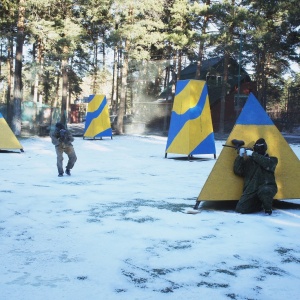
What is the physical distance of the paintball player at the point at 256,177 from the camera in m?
5.41

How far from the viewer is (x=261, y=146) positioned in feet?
18.5

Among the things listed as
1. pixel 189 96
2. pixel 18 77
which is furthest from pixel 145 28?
pixel 189 96

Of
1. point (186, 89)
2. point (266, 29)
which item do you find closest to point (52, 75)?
point (266, 29)

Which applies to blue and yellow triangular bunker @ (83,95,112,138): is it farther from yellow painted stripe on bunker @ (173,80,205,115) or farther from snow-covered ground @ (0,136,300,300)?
snow-covered ground @ (0,136,300,300)

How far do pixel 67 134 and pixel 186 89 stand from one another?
5210 millimetres

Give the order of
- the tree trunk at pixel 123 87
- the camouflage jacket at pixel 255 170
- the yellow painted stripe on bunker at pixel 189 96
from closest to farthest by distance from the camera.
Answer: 1. the camouflage jacket at pixel 255 170
2. the yellow painted stripe on bunker at pixel 189 96
3. the tree trunk at pixel 123 87

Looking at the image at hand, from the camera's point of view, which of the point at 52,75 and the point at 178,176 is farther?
the point at 52,75

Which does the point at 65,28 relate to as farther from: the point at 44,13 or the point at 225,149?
the point at 225,149

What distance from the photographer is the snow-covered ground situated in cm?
293

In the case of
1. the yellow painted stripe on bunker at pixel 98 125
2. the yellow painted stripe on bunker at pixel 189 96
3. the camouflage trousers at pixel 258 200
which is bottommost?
the camouflage trousers at pixel 258 200

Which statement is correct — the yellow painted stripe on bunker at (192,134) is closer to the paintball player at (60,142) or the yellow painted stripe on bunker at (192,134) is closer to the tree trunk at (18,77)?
the paintball player at (60,142)

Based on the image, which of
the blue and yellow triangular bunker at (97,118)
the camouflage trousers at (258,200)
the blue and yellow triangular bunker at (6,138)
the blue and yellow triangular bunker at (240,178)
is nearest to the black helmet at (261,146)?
the blue and yellow triangular bunker at (240,178)

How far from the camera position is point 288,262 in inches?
139

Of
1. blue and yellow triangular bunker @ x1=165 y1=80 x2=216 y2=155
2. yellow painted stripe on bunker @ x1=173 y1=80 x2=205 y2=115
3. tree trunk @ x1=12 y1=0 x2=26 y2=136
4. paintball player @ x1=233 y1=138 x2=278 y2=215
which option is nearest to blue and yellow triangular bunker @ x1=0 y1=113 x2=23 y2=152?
blue and yellow triangular bunker @ x1=165 y1=80 x2=216 y2=155
